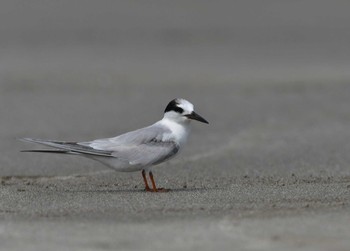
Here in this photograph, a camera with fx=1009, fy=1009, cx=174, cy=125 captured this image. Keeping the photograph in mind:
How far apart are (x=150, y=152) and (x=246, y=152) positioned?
249cm

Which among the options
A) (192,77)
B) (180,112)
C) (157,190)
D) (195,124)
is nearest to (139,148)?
(157,190)

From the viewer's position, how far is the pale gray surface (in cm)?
512

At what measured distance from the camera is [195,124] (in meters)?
11.1

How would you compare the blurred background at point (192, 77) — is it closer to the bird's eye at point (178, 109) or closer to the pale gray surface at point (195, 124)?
the pale gray surface at point (195, 124)

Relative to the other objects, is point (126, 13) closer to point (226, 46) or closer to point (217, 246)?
point (226, 46)

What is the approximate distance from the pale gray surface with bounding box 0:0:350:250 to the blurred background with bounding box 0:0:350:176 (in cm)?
3

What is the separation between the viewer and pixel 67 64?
→ 16.6m

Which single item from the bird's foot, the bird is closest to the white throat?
the bird

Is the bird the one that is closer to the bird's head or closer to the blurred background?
the bird's head

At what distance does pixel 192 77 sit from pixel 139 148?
8.40 metres

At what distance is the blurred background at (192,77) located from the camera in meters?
9.34

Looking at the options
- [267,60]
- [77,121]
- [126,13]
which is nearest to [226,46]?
[267,60]

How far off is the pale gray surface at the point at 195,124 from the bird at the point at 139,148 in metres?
0.21

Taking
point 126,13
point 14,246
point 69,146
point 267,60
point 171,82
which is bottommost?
point 14,246
